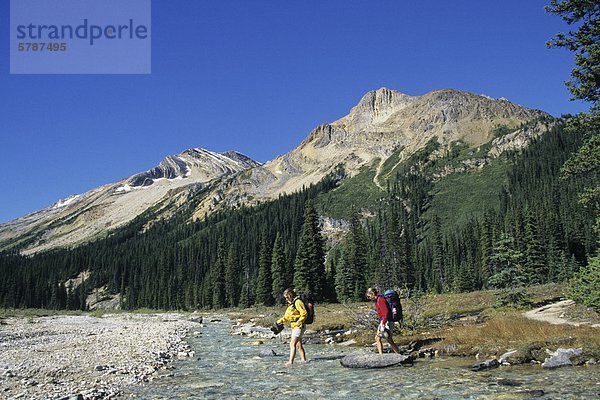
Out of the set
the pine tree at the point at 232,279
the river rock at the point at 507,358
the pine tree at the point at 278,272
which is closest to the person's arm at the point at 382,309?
the river rock at the point at 507,358

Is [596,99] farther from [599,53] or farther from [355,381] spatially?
[355,381]

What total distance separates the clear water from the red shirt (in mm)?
1884

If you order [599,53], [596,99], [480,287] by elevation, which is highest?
[599,53]

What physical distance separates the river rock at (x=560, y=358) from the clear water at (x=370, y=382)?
0.35 metres

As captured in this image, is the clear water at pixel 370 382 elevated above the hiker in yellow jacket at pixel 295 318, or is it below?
below

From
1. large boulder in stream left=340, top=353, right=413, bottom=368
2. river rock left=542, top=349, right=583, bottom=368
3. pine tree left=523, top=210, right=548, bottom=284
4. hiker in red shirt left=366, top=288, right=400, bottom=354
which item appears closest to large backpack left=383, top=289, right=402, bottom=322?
hiker in red shirt left=366, top=288, right=400, bottom=354

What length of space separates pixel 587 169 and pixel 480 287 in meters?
102

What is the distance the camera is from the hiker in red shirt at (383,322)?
16.8 m

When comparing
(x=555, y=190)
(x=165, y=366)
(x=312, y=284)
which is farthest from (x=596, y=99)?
(x=555, y=190)

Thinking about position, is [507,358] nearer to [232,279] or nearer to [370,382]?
[370,382]

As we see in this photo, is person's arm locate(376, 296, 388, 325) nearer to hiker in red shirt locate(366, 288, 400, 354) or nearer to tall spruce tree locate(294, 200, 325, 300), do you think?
hiker in red shirt locate(366, 288, 400, 354)

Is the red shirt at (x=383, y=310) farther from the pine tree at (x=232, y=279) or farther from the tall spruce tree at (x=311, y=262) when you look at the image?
the pine tree at (x=232, y=279)

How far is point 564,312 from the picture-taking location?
79.7 ft

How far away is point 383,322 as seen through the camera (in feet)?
55.2
